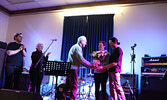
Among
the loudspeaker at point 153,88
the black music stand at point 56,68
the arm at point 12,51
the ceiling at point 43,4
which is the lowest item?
the loudspeaker at point 153,88

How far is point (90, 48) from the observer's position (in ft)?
19.0

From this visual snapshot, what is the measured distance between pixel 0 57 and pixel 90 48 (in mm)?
4194

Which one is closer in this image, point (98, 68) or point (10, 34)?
point (98, 68)

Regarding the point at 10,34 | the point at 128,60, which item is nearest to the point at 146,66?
the point at 128,60

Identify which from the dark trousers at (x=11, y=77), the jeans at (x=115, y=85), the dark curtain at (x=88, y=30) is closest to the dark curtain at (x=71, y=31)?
the dark curtain at (x=88, y=30)

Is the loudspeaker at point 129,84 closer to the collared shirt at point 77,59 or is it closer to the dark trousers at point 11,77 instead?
the collared shirt at point 77,59

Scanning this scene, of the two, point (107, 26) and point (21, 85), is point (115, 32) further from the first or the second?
point (21, 85)

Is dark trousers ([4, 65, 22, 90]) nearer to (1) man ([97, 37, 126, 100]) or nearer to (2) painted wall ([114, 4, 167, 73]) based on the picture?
(1) man ([97, 37, 126, 100])

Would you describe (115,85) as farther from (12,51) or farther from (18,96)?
(12,51)

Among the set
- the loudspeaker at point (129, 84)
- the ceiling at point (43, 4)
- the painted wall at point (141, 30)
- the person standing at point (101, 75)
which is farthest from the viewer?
the ceiling at point (43, 4)

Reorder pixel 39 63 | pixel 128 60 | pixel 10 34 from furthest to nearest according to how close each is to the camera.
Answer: pixel 10 34 < pixel 128 60 < pixel 39 63

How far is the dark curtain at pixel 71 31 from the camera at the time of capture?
20.0 feet

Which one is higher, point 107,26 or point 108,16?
point 108,16

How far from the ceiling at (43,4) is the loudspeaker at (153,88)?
269 cm
